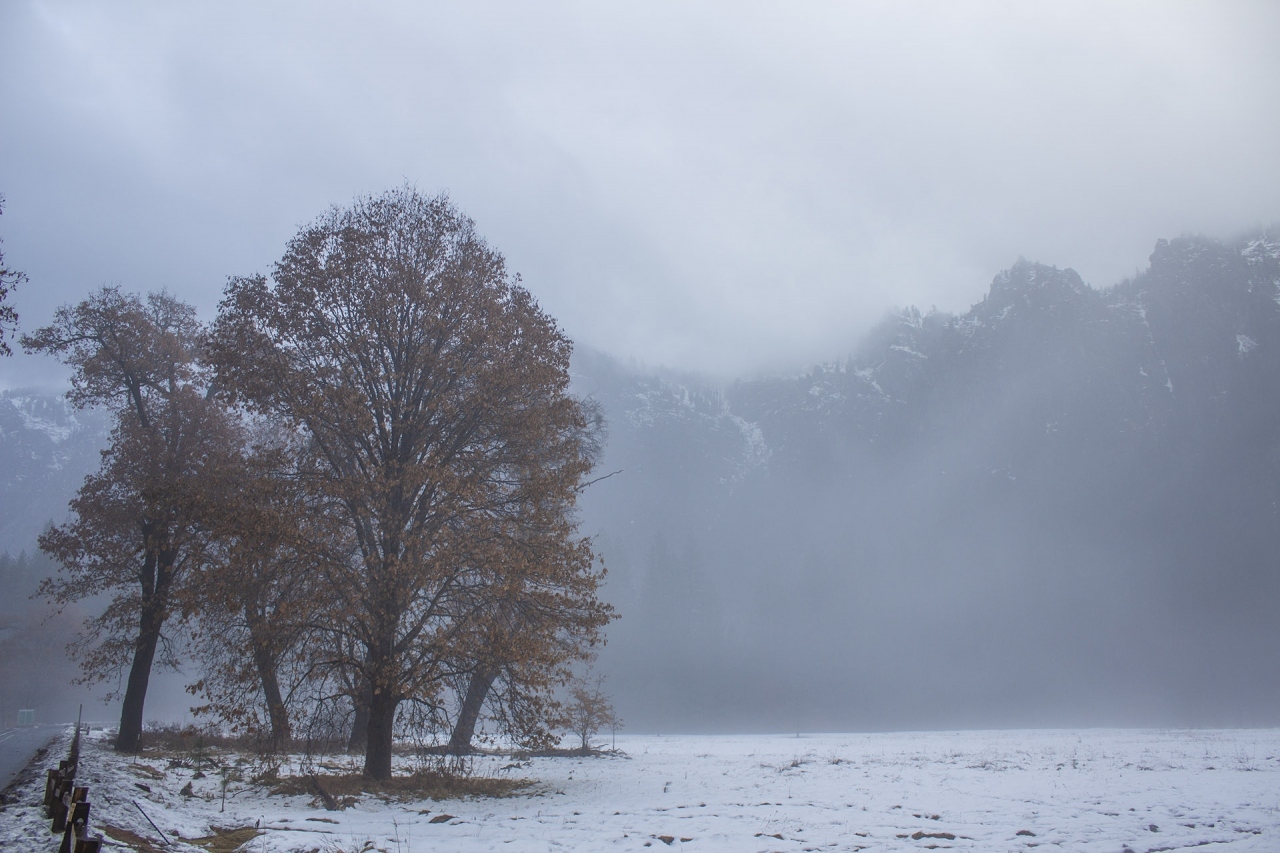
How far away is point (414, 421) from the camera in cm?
1471

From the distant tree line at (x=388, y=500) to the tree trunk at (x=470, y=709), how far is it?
0.50 ft

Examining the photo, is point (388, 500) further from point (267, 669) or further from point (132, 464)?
point (132, 464)

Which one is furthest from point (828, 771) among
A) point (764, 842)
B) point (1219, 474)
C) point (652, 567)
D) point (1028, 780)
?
point (1219, 474)

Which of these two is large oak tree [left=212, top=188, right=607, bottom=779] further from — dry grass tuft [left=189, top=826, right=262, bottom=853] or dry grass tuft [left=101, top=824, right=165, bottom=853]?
dry grass tuft [left=101, top=824, right=165, bottom=853]

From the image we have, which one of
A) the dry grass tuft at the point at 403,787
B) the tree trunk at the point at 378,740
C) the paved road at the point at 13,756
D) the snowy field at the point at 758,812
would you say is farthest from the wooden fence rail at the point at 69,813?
the paved road at the point at 13,756

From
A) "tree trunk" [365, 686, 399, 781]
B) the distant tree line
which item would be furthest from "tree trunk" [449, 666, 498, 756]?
"tree trunk" [365, 686, 399, 781]

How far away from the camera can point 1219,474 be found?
15112 cm

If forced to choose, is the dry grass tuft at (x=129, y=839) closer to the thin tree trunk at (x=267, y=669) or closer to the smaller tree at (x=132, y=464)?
the thin tree trunk at (x=267, y=669)

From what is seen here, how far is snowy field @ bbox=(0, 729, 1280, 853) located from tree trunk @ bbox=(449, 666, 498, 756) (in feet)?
5.49

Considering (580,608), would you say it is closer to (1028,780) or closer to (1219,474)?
(1028,780)

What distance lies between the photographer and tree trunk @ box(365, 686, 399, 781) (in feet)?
45.6

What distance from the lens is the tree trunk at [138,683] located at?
60.7ft

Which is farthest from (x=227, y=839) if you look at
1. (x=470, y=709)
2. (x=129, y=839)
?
(x=470, y=709)

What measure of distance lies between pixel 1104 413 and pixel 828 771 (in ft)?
650
